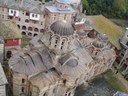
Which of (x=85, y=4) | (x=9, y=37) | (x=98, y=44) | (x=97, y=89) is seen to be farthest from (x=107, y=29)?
(x=9, y=37)

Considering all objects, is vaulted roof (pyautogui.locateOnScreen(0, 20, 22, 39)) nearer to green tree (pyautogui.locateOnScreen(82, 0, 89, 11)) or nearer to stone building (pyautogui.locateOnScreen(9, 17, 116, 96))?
stone building (pyautogui.locateOnScreen(9, 17, 116, 96))

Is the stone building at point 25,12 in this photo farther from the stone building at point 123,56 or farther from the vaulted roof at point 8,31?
the stone building at point 123,56

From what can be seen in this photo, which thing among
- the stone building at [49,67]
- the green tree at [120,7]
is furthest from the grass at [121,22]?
the stone building at [49,67]

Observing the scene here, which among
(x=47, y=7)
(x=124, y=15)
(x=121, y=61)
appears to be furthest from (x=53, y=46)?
(x=124, y=15)

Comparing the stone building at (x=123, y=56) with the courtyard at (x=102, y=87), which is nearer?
the courtyard at (x=102, y=87)

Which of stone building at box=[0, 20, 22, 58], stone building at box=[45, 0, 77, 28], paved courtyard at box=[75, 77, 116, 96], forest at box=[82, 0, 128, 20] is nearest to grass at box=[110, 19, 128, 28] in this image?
forest at box=[82, 0, 128, 20]
